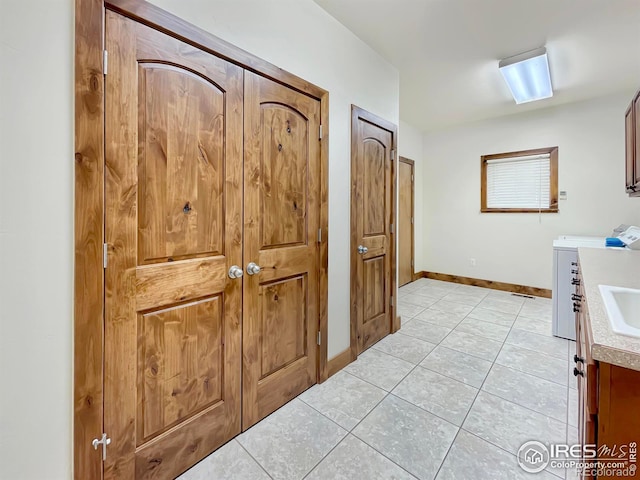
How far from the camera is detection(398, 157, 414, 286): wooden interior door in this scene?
15.5ft

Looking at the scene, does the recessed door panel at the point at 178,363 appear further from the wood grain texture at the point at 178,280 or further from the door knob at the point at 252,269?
the door knob at the point at 252,269

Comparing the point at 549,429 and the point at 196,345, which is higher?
the point at 196,345

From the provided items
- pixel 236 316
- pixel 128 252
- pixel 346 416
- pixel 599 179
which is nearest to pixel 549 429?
pixel 346 416

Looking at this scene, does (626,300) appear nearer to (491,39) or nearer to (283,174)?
(283,174)

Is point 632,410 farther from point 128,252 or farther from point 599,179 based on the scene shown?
point 599,179

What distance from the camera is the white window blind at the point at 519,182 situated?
4078 mm

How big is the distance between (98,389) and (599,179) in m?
5.32

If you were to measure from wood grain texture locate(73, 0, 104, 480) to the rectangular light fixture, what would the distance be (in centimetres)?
→ 321

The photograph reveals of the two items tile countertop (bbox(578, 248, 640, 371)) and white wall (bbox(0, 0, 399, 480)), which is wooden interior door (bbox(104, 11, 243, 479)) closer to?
white wall (bbox(0, 0, 399, 480))

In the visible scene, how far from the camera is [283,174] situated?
1780 mm

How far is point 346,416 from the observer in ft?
5.70

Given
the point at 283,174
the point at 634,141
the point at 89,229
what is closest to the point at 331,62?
the point at 283,174

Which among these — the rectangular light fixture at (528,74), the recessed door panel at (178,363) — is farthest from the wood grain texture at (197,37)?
the rectangular light fixture at (528,74)

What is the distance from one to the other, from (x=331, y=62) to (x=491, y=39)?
1.48 metres
